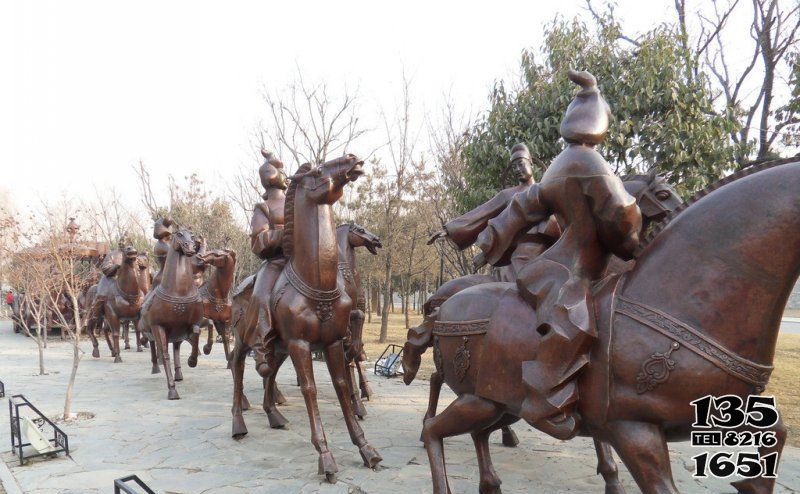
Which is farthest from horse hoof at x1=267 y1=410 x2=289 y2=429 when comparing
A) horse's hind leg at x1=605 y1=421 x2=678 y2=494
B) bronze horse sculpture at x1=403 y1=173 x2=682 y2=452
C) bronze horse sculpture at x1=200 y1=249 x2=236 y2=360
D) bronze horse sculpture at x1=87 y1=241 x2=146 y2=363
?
bronze horse sculpture at x1=87 y1=241 x2=146 y2=363

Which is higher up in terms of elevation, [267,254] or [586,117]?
[586,117]

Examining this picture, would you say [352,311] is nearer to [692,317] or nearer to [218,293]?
[218,293]

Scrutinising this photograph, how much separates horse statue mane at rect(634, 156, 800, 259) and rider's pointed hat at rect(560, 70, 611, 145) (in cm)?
52

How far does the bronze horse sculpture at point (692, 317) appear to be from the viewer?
7.04 feet

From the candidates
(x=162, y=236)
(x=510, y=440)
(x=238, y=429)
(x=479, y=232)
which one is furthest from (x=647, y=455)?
(x=162, y=236)

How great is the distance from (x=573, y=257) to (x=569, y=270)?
0.08 m

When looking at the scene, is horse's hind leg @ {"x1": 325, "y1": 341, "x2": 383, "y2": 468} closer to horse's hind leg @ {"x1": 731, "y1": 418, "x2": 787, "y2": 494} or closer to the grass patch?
horse's hind leg @ {"x1": 731, "y1": 418, "x2": 787, "y2": 494}

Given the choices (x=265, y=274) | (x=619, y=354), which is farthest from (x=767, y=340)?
(x=265, y=274)

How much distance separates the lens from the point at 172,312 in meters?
8.41

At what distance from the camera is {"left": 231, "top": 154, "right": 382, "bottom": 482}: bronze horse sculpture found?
471 cm

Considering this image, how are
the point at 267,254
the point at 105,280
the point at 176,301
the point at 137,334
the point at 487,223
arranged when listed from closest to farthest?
the point at 487,223
the point at 267,254
the point at 176,301
the point at 105,280
the point at 137,334

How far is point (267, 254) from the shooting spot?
18.2 ft

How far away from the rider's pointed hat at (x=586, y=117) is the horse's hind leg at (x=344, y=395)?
3102 millimetres

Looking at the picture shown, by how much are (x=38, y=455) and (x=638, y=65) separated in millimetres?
7775
